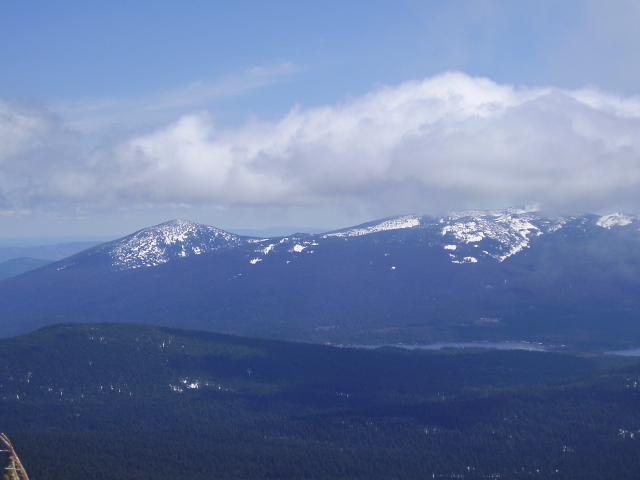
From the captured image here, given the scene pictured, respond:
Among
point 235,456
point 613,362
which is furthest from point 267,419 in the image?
point 613,362

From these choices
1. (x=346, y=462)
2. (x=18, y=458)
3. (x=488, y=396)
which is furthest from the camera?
(x=488, y=396)

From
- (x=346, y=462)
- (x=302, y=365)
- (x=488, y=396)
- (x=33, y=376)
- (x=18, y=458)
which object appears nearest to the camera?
(x=18, y=458)

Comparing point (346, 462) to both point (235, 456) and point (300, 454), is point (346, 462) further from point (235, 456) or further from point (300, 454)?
point (235, 456)

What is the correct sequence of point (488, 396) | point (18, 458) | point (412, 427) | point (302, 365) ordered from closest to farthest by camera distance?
point (18, 458), point (412, 427), point (488, 396), point (302, 365)

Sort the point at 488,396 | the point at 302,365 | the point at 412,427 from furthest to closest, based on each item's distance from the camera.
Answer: the point at 302,365 → the point at 488,396 → the point at 412,427

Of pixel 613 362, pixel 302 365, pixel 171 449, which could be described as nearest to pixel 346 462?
pixel 171 449

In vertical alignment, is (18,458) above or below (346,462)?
above

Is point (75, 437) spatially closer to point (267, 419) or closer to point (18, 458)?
point (18, 458)

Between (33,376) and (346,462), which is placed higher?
(33,376)

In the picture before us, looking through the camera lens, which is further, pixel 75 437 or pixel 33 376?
pixel 33 376
